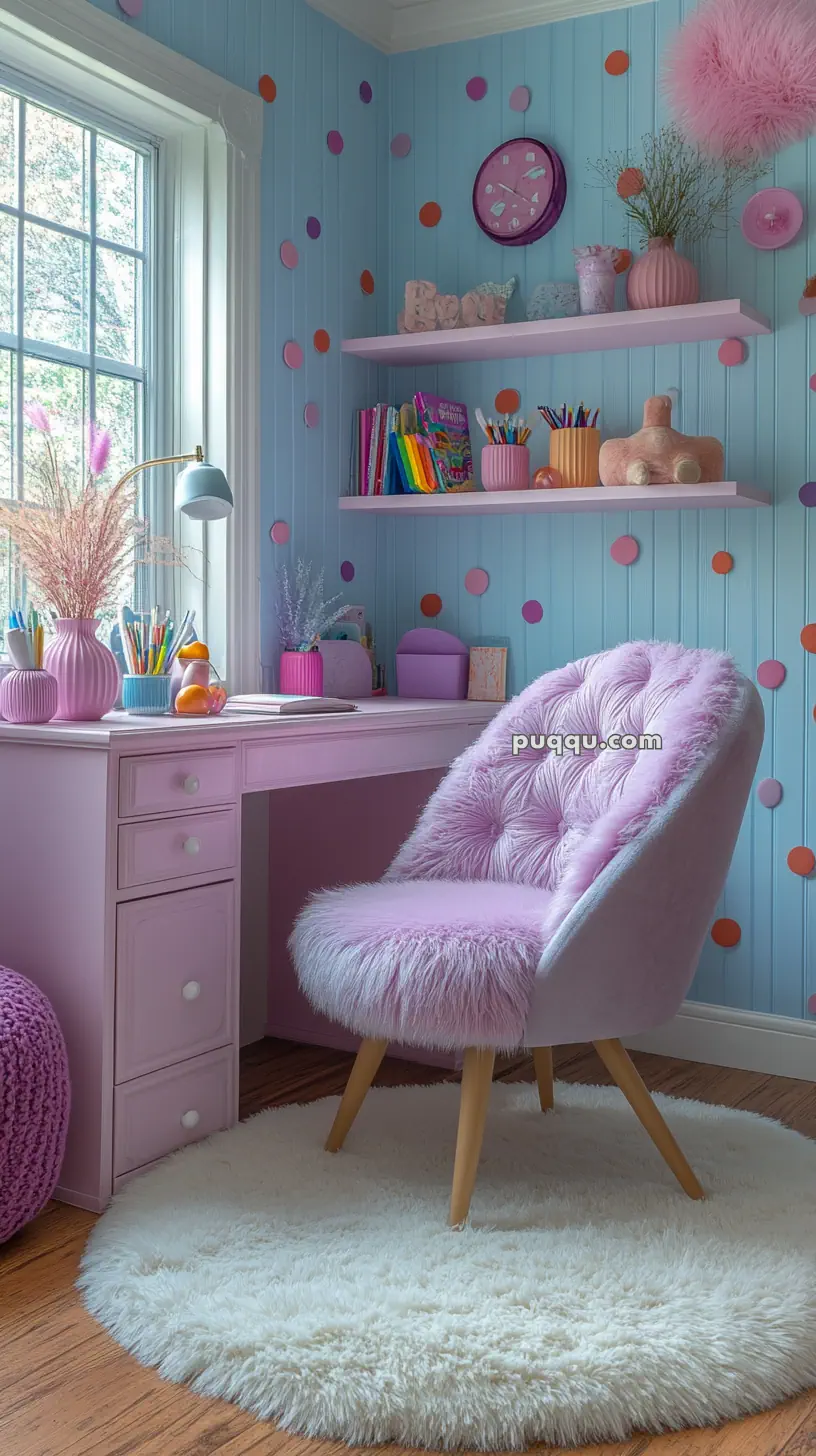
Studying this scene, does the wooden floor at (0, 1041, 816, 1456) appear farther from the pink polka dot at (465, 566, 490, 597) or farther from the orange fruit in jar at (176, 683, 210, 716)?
the pink polka dot at (465, 566, 490, 597)

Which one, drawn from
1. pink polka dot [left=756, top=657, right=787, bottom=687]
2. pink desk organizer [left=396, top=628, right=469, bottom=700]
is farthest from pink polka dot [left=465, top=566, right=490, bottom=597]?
pink polka dot [left=756, top=657, right=787, bottom=687]

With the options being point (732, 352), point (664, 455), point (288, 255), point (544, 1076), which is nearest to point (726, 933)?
point (544, 1076)

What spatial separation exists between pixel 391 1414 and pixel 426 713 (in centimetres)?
146

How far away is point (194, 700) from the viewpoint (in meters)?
2.26

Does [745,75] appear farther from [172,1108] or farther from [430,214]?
[172,1108]

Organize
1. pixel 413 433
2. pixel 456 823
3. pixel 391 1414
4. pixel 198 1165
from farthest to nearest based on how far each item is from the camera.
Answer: pixel 413 433, pixel 456 823, pixel 198 1165, pixel 391 1414

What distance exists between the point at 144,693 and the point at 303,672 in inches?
22.7

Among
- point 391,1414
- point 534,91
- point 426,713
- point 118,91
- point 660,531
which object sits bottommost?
point 391,1414

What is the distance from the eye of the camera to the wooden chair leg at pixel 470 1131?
1.80m

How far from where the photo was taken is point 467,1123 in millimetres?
1809

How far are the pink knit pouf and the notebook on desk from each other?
0.69 meters

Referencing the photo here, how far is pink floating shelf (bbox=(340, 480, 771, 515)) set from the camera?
8.45ft

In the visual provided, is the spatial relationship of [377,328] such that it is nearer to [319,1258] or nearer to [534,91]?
[534,91]

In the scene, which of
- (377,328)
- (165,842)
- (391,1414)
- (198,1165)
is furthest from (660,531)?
(391,1414)
